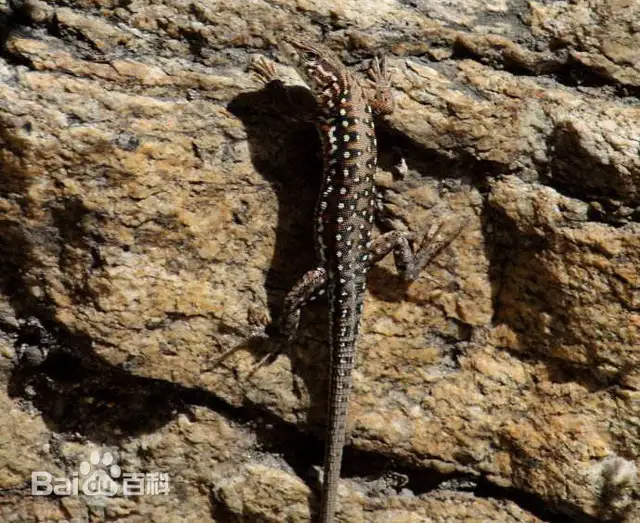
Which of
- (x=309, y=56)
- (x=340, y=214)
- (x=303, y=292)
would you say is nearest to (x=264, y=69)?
(x=309, y=56)

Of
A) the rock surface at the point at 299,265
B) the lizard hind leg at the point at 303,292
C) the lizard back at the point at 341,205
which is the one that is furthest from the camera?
the lizard hind leg at the point at 303,292

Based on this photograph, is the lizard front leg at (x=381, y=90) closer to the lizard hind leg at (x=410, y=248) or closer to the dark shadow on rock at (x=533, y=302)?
the lizard hind leg at (x=410, y=248)

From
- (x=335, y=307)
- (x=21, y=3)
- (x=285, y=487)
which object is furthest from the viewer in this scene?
(x=285, y=487)

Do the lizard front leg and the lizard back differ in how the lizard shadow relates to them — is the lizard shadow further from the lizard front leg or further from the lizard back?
the lizard front leg

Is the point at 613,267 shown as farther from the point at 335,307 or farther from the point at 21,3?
the point at 21,3

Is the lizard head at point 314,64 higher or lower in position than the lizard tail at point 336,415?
higher

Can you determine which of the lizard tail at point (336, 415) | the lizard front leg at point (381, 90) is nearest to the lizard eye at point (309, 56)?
the lizard front leg at point (381, 90)

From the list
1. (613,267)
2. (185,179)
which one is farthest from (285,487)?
(613,267)

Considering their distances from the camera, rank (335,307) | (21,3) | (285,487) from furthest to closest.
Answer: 1. (285,487)
2. (335,307)
3. (21,3)
